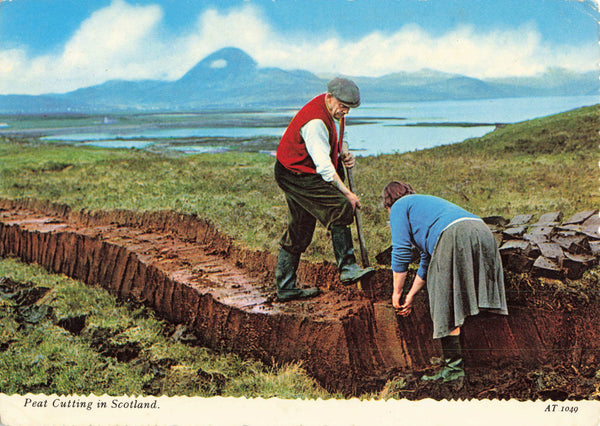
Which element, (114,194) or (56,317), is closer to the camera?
(56,317)

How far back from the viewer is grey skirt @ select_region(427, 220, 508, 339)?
4125mm

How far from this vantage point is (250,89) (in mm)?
5719

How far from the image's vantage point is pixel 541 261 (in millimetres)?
4719

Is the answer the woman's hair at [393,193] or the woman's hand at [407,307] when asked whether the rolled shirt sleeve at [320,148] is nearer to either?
the woman's hair at [393,193]

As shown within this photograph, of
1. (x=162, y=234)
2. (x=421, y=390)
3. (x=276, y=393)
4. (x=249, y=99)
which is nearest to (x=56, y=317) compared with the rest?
(x=162, y=234)

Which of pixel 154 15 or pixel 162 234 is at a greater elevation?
pixel 154 15

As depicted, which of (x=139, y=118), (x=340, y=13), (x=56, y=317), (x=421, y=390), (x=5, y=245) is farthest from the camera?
(x=5, y=245)

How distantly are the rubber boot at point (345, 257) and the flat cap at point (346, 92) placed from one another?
3.41 feet

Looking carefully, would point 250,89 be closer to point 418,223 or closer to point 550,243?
point 418,223

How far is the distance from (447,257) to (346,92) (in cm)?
156

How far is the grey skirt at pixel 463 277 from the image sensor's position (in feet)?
13.5

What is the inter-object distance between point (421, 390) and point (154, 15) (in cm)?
431

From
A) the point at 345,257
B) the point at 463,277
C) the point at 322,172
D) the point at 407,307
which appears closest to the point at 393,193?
the point at 322,172

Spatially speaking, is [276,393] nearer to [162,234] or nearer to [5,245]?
[162,234]
